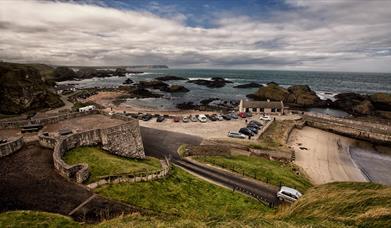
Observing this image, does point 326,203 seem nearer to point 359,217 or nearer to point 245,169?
point 359,217

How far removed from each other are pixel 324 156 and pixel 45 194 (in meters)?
38.9

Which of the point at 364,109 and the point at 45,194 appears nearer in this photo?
the point at 45,194

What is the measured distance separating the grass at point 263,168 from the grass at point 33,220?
67.5ft

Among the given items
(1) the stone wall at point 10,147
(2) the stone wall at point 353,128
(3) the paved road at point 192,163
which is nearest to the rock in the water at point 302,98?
(2) the stone wall at point 353,128

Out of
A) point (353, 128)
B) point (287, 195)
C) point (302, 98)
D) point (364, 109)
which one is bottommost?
point (287, 195)

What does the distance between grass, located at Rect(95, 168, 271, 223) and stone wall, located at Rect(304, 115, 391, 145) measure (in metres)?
40.9

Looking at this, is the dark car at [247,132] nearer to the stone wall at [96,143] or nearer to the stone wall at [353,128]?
the stone wall at [96,143]

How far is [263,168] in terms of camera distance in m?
31.2

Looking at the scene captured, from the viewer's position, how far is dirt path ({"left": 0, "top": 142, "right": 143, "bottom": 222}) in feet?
48.1

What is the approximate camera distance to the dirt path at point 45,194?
14.7 meters

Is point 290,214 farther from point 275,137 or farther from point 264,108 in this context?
point 264,108

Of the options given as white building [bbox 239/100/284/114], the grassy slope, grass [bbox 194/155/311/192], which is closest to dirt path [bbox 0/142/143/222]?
the grassy slope

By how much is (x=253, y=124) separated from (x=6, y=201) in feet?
140

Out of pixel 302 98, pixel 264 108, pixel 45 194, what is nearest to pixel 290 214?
pixel 45 194
